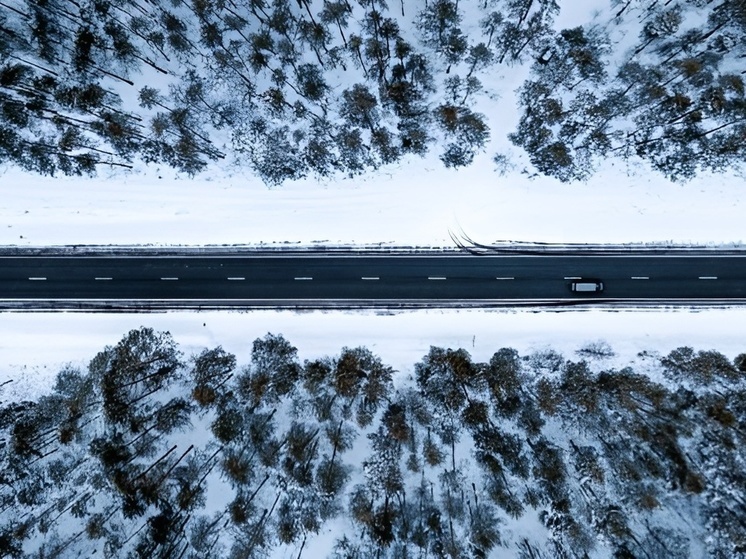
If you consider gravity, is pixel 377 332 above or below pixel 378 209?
below

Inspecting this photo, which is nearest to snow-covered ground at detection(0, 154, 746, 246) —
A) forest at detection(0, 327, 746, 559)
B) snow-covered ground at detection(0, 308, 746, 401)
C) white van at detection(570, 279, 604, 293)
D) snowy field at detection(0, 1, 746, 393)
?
snowy field at detection(0, 1, 746, 393)

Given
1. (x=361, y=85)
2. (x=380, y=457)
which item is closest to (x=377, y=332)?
(x=380, y=457)

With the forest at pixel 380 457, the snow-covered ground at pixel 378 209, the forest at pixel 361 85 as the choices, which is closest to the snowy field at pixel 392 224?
the snow-covered ground at pixel 378 209

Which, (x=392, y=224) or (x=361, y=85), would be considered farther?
(x=361, y=85)

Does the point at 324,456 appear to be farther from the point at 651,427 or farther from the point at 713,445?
the point at 713,445

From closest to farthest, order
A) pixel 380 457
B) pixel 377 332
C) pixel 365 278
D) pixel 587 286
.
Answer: pixel 380 457 < pixel 587 286 < pixel 377 332 < pixel 365 278

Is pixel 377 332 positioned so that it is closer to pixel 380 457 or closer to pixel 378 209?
pixel 380 457

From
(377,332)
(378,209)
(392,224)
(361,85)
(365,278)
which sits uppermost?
(361,85)

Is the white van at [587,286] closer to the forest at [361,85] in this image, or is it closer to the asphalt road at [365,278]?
the asphalt road at [365,278]
